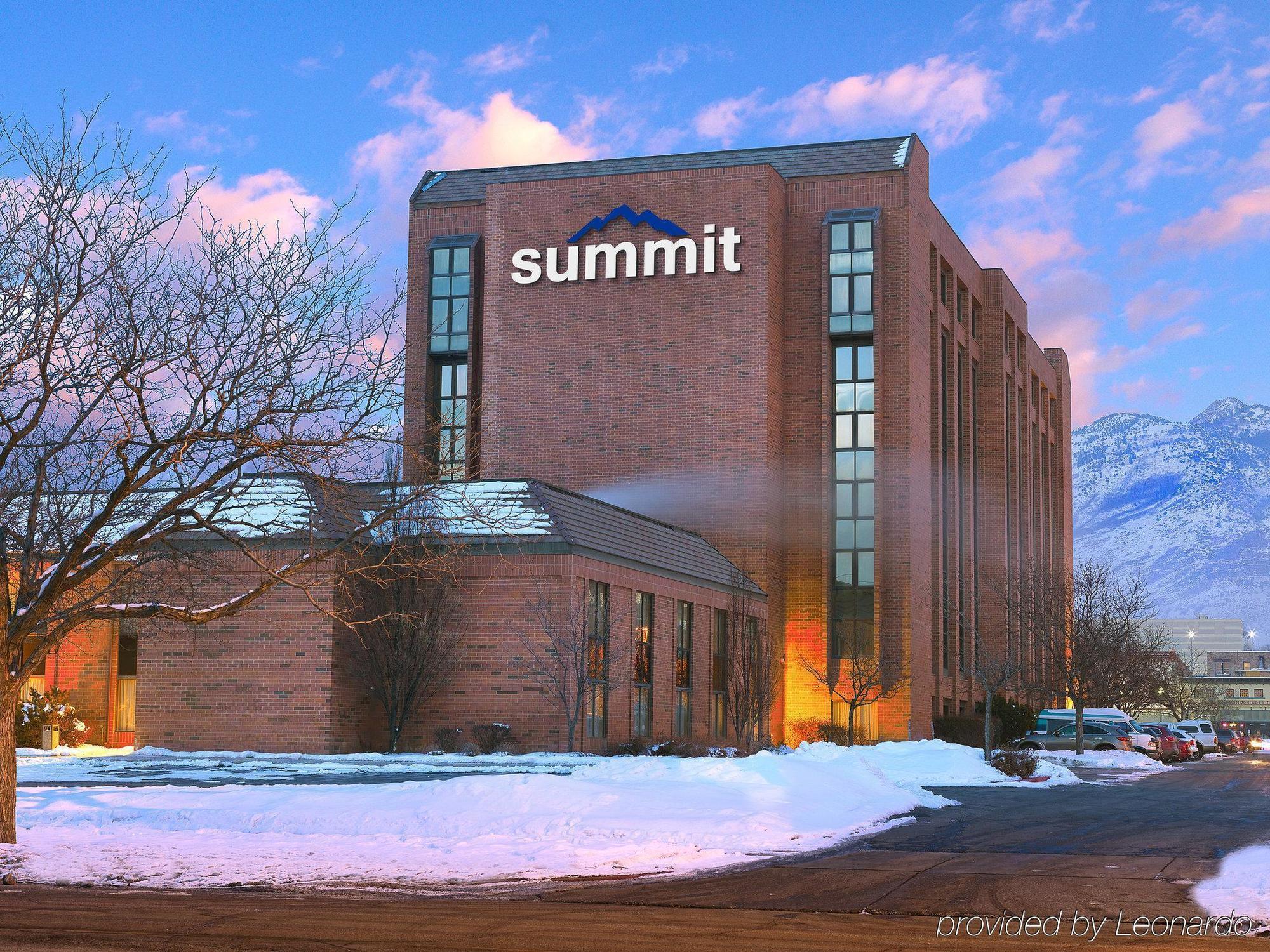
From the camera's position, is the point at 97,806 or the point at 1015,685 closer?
the point at 97,806

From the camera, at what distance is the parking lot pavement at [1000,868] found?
501 inches

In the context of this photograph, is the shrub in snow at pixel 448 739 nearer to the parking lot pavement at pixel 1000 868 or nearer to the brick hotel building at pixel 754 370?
the parking lot pavement at pixel 1000 868

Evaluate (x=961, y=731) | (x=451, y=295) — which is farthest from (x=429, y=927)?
(x=451, y=295)

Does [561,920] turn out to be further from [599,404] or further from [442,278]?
[442,278]

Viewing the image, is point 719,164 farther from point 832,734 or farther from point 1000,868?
point 1000,868

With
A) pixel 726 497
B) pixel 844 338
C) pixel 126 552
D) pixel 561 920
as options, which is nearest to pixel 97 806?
pixel 126 552

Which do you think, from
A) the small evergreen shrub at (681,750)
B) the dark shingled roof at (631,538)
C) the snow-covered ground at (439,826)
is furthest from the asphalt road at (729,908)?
the dark shingled roof at (631,538)

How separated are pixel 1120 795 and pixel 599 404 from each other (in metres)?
26.6

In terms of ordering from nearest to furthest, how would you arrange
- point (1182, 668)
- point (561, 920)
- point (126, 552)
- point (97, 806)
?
1. point (561, 920)
2. point (126, 552)
3. point (97, 806)
4. point (1182, 668)

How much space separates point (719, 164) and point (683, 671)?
22.4 metres

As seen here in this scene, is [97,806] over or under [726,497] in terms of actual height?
under

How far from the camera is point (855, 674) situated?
46.8m

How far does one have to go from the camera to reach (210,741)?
3362 cm

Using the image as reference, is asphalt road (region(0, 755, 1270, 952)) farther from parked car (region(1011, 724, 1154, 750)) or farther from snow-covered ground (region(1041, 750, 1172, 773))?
parked car (region(1011, 724, 1154, 750))
